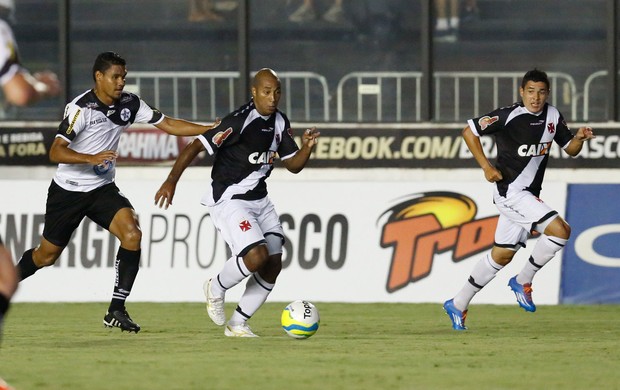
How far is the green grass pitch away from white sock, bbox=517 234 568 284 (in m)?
0.44

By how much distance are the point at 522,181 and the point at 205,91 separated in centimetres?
630

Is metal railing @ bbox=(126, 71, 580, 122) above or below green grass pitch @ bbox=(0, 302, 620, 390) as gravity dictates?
above

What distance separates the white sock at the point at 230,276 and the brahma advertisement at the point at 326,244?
12.7 feet

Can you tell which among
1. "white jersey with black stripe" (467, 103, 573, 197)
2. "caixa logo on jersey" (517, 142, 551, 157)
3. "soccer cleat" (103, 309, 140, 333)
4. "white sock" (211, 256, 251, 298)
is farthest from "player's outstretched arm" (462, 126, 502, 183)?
"soccer cleat" (103, 309, 140, 333)

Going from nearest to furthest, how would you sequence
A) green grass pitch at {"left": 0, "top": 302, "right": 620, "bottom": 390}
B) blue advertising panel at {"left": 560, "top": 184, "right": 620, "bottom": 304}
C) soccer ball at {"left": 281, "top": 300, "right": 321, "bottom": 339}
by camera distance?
green grass pitch at {"left": 0, "top": 302, "right": 620, "bottom": 390} < soccer ball at {"left": 281, "top": 300, "right": 321, "bottom": 339} < blue advertising panel at {"left": 560, "top": 184, "right": 620, "bottom": 304}

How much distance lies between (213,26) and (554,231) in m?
6.83

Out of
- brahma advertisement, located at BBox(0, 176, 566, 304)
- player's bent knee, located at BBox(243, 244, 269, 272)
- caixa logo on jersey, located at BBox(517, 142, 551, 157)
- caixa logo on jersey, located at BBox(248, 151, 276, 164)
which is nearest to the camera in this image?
player's bent knee, located at BBox(243, 244, 269, 272)

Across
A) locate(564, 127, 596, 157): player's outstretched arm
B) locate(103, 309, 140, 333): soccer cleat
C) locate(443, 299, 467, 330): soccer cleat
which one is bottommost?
locate(443, 299, 467, 330): soccer cleat

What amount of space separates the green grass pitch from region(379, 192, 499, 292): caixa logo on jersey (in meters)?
0.93

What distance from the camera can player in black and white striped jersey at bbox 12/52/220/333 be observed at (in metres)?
11.6

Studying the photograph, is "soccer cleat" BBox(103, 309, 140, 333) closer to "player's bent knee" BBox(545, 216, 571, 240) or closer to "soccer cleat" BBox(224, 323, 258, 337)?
"soccer cleat" BBox(224, 323, 258, 337)

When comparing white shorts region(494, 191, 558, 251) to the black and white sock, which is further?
white shorts region(494, 191, 558, 251)

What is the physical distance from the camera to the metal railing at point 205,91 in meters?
17.8

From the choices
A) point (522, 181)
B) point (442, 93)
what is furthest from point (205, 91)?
point (522, 181)
